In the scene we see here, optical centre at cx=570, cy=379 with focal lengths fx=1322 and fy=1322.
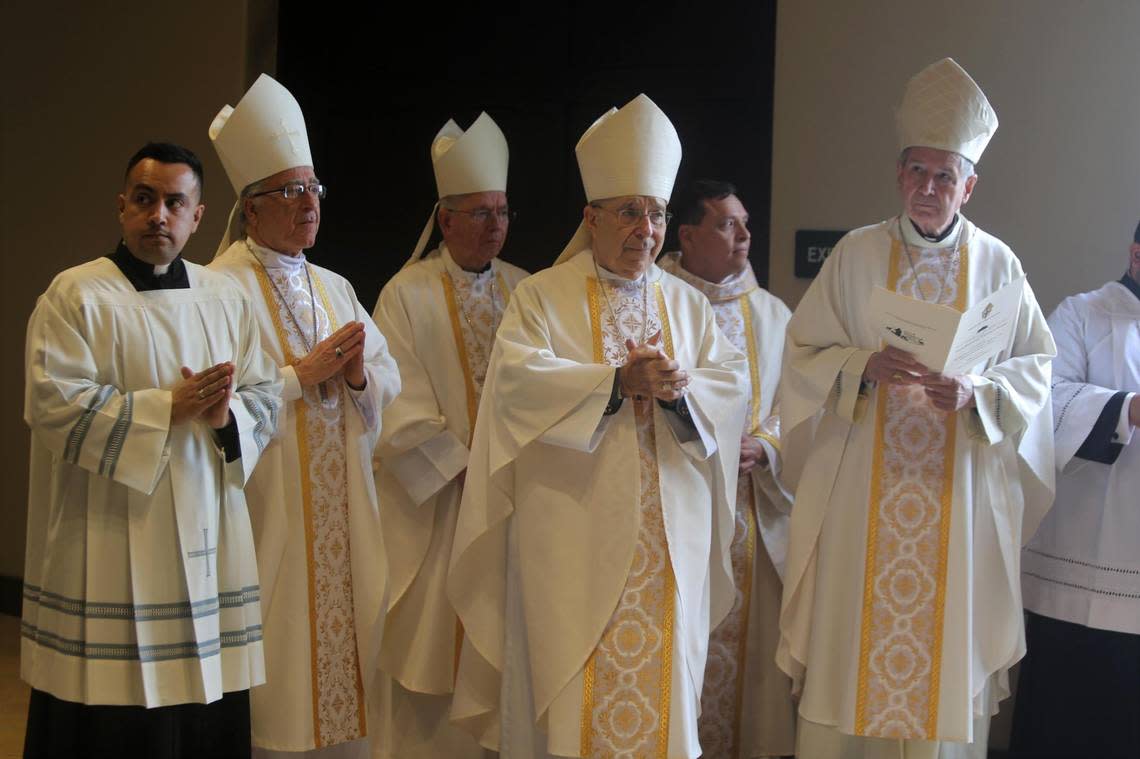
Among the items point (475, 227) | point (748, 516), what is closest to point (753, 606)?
point (748, 516)

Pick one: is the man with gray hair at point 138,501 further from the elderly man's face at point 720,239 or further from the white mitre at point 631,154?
the elderly man's face at point 720,239

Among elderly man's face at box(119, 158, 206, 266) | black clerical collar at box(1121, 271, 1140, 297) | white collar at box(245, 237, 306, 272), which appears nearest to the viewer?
elderly man's face at box(119, 158, 206, 266)

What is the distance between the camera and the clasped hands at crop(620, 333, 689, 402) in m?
3.86

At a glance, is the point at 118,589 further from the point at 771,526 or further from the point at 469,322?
the point at 771,526

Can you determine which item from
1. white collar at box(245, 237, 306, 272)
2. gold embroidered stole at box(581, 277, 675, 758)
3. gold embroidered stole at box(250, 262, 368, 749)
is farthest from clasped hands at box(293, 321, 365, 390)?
gold embroidered stole at box(581, 277, 675, 758)

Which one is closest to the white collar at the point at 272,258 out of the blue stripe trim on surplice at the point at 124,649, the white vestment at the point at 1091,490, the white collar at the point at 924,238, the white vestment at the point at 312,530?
the white vestment at the point at 312,530

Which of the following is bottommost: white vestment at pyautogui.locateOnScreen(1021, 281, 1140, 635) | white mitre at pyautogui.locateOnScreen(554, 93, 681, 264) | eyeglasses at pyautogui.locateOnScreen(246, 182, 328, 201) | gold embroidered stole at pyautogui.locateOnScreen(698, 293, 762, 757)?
gold embroidered stole at pyautogui.locateOnScreen(698, 293, 762, 757)

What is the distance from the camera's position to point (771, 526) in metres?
4.85

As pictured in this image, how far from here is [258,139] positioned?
14.3ft

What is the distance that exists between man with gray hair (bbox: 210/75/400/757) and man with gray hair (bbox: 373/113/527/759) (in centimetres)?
31

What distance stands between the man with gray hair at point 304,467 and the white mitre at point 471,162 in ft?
2.10

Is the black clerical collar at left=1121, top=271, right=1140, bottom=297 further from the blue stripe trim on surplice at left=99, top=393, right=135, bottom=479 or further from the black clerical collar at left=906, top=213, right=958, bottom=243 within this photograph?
the blue stripe trim on surplice at left=99, top=393, right=135, bottom=479

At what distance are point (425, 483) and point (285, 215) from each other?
1067 millimetres

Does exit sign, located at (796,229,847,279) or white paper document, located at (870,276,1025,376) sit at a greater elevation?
exit sign, located at (796,229,847,279)
